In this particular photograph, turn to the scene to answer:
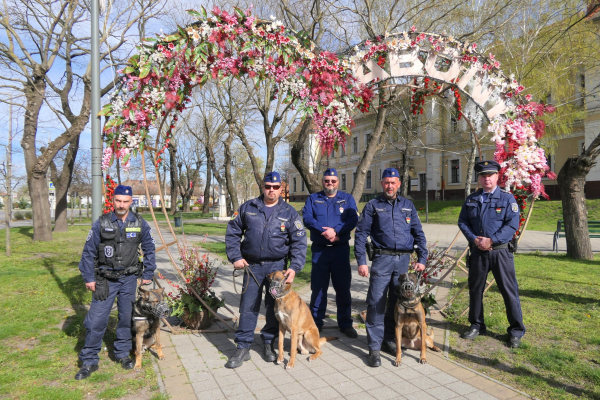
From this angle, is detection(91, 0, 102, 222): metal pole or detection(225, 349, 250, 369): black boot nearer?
detection(225, 349, 250, 369): black boot

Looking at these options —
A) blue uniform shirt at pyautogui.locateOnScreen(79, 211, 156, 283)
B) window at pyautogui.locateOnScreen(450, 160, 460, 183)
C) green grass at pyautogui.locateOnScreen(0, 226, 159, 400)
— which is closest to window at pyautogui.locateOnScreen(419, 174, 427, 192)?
window at pyautogui.locateOnScreen(450, 160, 460, 183)

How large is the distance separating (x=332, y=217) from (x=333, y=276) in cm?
80

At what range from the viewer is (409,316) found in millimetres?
4344

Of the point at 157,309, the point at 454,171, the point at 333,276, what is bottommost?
the point at 157,309

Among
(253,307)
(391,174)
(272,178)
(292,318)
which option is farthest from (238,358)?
(391,174)

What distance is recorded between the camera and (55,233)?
1827cm

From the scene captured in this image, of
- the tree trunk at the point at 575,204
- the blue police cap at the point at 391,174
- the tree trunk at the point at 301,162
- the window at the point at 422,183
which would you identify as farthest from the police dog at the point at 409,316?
the window at the point at 422,183

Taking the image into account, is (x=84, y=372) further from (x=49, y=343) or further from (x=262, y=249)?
(x=262, y=249)

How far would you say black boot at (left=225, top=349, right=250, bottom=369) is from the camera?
4238 millimetres

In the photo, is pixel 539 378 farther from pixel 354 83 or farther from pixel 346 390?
pixel 354 83

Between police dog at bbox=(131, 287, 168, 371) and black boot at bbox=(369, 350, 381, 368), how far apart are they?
229cm

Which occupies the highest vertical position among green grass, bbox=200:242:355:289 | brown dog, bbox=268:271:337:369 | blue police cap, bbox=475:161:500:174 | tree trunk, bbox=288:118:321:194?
tree trunk, bbox=288:118:321:194

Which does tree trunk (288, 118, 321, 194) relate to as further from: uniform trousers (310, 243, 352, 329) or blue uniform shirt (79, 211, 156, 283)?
blue uniform shirt (79, 211, 156, 283)

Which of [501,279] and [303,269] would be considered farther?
[303,269]
